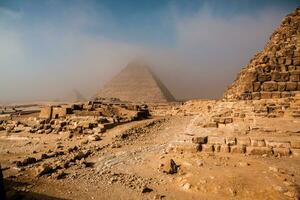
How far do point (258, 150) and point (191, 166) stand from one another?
190 cm

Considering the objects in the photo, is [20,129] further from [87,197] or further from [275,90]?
[275,90]

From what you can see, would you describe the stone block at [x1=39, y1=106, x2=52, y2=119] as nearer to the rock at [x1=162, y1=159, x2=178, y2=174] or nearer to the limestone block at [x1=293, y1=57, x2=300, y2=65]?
the rock at [x1=162, y1=159, x2=178, y2=174]

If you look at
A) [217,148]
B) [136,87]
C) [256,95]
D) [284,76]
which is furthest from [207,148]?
[136,87]

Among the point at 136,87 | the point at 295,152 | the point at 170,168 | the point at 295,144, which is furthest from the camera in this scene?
the point at 136,87

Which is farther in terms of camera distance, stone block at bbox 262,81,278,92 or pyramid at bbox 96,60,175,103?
pyramid at bbox 96,60,175,103

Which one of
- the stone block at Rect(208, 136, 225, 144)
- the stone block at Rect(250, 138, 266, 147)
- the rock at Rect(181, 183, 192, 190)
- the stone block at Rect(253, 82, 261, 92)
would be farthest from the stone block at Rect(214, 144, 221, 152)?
the stone block at Rect(253, 82, 261, 92)

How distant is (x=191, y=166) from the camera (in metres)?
5.96

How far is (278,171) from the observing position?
5305mm

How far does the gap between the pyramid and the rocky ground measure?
143 ft

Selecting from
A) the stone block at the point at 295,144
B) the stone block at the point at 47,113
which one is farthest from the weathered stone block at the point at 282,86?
the stone block at the point at 47,113

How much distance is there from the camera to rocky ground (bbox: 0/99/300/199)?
4.79 metres

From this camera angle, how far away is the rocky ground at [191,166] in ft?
15.7

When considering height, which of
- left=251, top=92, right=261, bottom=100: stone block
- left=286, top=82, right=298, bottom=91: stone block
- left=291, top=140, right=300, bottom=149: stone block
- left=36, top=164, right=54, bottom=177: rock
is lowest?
left=36, top=164, right=54, bottom=177: rock

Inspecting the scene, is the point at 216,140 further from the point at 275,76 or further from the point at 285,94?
the point at 275,76
